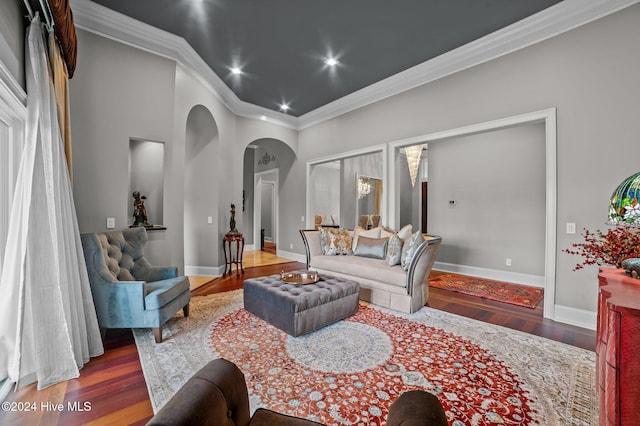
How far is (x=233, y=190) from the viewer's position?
562cm

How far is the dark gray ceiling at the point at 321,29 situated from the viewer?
3.00m

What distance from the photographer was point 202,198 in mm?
5152

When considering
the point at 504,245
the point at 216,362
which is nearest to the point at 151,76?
the point at 216,362

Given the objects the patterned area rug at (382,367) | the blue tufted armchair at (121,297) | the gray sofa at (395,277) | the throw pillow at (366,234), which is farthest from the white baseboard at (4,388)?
the throw pillow at (366,234)

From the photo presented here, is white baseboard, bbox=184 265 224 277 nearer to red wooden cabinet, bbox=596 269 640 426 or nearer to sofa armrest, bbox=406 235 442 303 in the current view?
sofa armrest, bbox=406 235 442 303

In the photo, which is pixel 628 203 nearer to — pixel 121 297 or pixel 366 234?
pixel 366 234

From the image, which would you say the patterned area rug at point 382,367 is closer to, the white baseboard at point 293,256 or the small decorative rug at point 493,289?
the small decorative rug at point 493,289

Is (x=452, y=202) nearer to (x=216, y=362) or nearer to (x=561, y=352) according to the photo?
(x=561, y=352)

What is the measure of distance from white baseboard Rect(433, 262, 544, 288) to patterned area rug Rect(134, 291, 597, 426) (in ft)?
8.33

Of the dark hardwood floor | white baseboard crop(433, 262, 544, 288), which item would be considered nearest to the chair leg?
the dark hardwood floor

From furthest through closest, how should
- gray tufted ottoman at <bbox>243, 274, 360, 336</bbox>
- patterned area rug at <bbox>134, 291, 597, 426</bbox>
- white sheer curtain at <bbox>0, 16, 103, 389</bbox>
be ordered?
gray tufted ottoman at <bbox>243, 274, 360, 336</bbox> < white sheer curtain at <bbox>0, 16, 103, 389</bbox> < patterned area rug at <bbox>134, 291, 597, 426</bbox>

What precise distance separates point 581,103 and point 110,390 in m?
4.99

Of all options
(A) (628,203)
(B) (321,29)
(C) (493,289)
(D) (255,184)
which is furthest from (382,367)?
(D) (255,184)

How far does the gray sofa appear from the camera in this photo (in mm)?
3324
